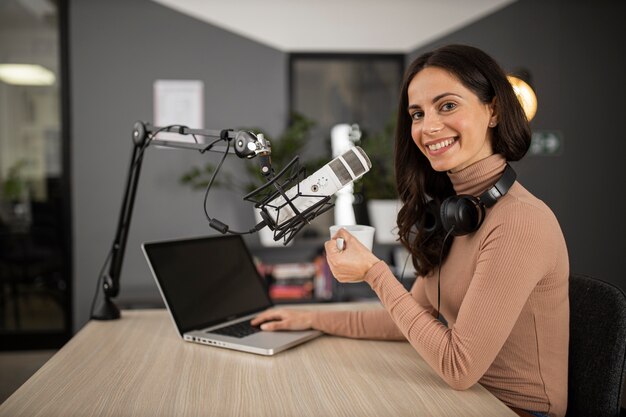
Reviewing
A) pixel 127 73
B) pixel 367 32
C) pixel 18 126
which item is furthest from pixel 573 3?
pixel 18 126

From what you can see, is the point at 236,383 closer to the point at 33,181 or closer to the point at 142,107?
the point at 142,107

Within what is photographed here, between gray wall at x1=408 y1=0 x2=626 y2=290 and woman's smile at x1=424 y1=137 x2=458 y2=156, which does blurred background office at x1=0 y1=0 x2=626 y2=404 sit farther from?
woman's smile at x1=424 y1=137 x2=458 y2=156

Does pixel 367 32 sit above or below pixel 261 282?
above

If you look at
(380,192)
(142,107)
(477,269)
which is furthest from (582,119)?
(477,269)

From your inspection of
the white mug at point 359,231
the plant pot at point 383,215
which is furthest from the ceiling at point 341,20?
the white mug at point 359,231

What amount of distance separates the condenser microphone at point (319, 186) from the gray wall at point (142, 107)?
2.57 metres

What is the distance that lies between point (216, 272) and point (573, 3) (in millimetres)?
3440

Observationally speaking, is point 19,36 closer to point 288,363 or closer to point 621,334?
point 288,363

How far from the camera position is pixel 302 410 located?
109cm

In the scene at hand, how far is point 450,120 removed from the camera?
1400 millimetres

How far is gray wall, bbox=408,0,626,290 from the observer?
396 cm

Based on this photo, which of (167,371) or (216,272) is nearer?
(167,371)

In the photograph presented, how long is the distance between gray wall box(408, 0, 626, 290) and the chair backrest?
2.71 metres

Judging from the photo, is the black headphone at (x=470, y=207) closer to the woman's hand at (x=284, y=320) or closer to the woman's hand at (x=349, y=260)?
the woman's hand at (x=349, y=260)
